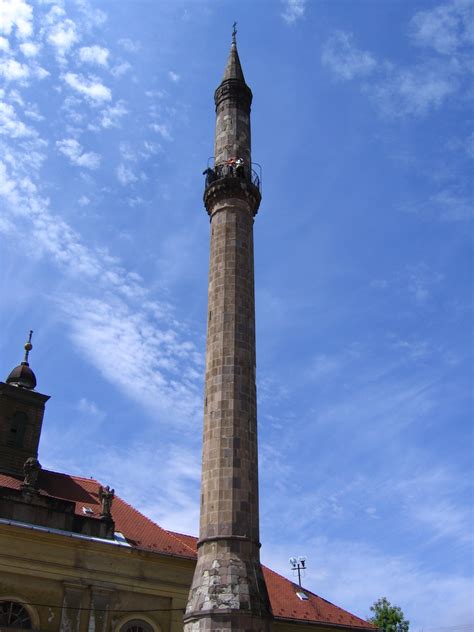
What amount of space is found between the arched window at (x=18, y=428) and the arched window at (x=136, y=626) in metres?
8.75

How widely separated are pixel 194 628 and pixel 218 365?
7.08 m

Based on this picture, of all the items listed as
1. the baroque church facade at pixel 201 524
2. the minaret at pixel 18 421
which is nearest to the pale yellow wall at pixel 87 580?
the baroque church facade at pixel 201 524

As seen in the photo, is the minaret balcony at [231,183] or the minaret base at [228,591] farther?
the minaret balcony at [231,183]

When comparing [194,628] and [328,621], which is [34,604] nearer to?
[194,628]

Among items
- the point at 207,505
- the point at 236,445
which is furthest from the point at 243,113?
the point at 207,505

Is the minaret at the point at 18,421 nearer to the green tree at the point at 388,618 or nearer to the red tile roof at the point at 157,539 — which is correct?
the red tile roof at the point at 157,539

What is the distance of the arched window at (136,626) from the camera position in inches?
894

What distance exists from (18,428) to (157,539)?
24.7 feet

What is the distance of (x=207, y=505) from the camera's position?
1853 cm

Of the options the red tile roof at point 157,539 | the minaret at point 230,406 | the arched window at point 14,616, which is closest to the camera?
the minaret at point 230,406

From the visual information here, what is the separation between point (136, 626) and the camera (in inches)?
904

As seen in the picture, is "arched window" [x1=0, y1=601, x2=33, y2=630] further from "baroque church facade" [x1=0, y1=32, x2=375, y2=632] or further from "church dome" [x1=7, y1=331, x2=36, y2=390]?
"church dome" [x1=7, y1=331, x2=36, y2=390]

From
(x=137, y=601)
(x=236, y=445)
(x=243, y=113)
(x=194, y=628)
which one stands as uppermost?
(x=243, y=113)

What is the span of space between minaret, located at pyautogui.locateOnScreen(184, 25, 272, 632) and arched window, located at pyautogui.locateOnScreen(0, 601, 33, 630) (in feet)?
21.3
